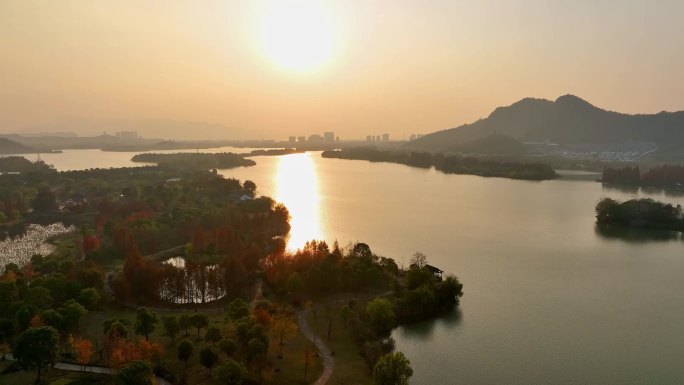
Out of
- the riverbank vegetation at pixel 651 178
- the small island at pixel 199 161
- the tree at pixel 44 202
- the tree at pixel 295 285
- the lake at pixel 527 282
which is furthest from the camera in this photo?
the small island at pixel 199 161

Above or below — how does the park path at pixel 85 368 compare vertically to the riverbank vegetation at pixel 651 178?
below

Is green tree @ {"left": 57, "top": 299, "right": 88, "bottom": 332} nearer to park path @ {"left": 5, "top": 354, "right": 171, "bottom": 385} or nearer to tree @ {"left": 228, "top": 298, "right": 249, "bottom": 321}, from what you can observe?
park path @ {"left": 5, "top": 354, "right": 171, "bottom": 385}

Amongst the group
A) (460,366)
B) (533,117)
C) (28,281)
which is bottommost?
(460,366)

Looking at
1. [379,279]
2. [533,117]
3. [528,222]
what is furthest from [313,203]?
[533,117]

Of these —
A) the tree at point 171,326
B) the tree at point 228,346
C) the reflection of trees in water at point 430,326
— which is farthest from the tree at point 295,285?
the tree at point 228,346

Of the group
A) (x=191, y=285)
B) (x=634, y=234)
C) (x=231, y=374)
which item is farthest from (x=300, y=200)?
(x=231, y=374)

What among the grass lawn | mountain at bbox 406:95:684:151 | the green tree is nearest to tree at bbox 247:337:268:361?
the grass lawn

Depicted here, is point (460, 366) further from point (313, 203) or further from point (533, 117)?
point (533, 117)

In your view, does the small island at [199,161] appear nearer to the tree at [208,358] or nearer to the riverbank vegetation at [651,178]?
the riverbank vegetation at [651,178]
